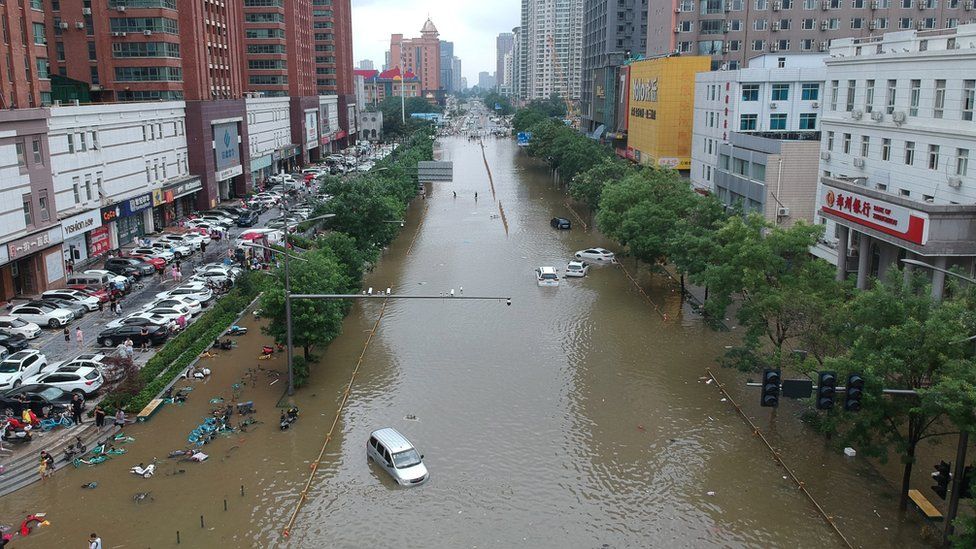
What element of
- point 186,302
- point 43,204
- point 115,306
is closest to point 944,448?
point 186,302

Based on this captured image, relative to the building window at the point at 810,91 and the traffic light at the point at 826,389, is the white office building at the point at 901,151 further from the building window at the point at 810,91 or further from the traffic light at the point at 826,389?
the building window at the point at 810,91

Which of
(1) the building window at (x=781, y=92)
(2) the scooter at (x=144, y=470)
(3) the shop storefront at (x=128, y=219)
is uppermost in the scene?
(1) the building window at (x=781, y=92)

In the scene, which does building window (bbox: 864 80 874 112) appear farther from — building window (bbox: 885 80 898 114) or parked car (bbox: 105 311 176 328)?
Answer: parked car (bbox: 105 311 176 328)

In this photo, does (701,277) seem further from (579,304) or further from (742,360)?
(579,304)

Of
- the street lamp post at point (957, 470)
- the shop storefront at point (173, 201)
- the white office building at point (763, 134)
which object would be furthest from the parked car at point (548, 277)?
the shop storefront at point (173, 201)

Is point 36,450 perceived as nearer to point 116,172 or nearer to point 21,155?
point 21,155

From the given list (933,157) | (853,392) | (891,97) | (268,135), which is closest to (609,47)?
(268,135)
